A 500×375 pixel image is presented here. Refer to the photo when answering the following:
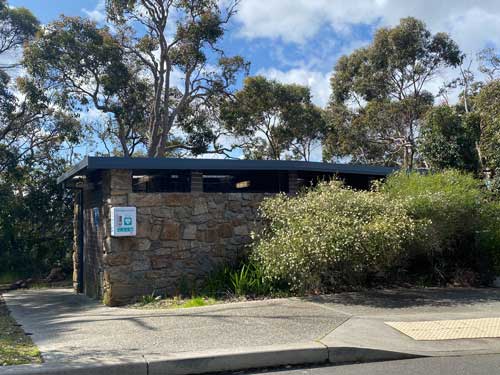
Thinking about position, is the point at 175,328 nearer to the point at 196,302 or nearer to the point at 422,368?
the point at 196,302

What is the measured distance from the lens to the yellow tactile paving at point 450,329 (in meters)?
7.47

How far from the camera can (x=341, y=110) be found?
30125mm

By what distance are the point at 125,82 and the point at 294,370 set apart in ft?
59.8

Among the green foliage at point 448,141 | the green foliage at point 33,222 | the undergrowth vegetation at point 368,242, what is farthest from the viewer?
the green foliage at point 33,222

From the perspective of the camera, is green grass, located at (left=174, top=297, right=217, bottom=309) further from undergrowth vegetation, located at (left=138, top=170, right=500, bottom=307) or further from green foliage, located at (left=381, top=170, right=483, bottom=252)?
green foliage, located at (left=381, top=170, right=483, bottom=252)

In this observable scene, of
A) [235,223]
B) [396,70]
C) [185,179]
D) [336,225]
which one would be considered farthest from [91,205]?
[396,70]

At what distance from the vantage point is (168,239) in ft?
38.3

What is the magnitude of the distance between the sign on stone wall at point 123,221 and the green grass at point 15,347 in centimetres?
252

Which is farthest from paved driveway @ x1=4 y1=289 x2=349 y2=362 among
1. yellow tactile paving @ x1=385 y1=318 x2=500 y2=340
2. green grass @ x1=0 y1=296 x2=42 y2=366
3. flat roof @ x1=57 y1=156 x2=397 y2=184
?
flat roof @ x1=57 y1=156 x2=397 y2=184

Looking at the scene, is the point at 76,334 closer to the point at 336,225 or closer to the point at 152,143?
the point at 336,225

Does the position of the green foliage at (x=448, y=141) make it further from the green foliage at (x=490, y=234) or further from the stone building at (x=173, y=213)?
the green foliage at (x=490, y=234)

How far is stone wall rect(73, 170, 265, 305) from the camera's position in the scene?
1130 centimetres

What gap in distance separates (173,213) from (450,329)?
6.14 meters

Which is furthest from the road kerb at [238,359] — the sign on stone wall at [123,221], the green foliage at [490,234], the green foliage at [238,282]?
the green foliage at [490,234]
